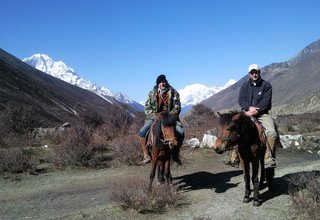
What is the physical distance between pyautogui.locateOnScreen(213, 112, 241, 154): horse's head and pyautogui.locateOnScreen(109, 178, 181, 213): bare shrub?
1.74m

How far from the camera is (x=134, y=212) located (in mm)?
7484

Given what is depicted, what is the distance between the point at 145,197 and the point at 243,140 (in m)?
2.13

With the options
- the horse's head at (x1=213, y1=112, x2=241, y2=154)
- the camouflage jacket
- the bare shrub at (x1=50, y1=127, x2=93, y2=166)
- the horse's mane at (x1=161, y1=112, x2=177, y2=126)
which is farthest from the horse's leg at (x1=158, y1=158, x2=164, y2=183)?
the bare shrub at (x1=50, y1=127, x2=93, y2=166)

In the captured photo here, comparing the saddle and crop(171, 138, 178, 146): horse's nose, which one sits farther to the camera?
crop(171, 138, 178, 146): horse's nose

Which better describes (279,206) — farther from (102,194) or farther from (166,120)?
(102,194)

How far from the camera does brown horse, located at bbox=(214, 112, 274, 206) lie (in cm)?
652

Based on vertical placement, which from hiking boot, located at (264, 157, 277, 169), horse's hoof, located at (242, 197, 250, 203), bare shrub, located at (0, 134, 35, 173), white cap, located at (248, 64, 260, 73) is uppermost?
white cap, located at (248, 64, 260, 73)

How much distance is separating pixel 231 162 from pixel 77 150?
6.96 metres

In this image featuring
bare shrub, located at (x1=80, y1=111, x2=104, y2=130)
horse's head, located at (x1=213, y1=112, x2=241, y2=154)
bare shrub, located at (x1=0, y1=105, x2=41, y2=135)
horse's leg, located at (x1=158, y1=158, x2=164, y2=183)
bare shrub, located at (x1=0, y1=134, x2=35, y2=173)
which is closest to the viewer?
horse's head, located at (x1=213, y1=112, x2=241, y2=154)

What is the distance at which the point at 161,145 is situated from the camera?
8367 mm

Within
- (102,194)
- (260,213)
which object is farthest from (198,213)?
(102,194)

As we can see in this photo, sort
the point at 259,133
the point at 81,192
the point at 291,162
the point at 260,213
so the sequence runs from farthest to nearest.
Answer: the point at 291,162 → the point at 81,192 → the point at 259,133 → the point at 260,213

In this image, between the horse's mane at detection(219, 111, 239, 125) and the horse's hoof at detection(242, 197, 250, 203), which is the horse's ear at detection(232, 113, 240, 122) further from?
the horse's hoof at detection(242, 197, 250, 203)

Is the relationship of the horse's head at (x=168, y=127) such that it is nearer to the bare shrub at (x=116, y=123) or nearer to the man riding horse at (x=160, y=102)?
the man riding horse at (x=160, y=102)
